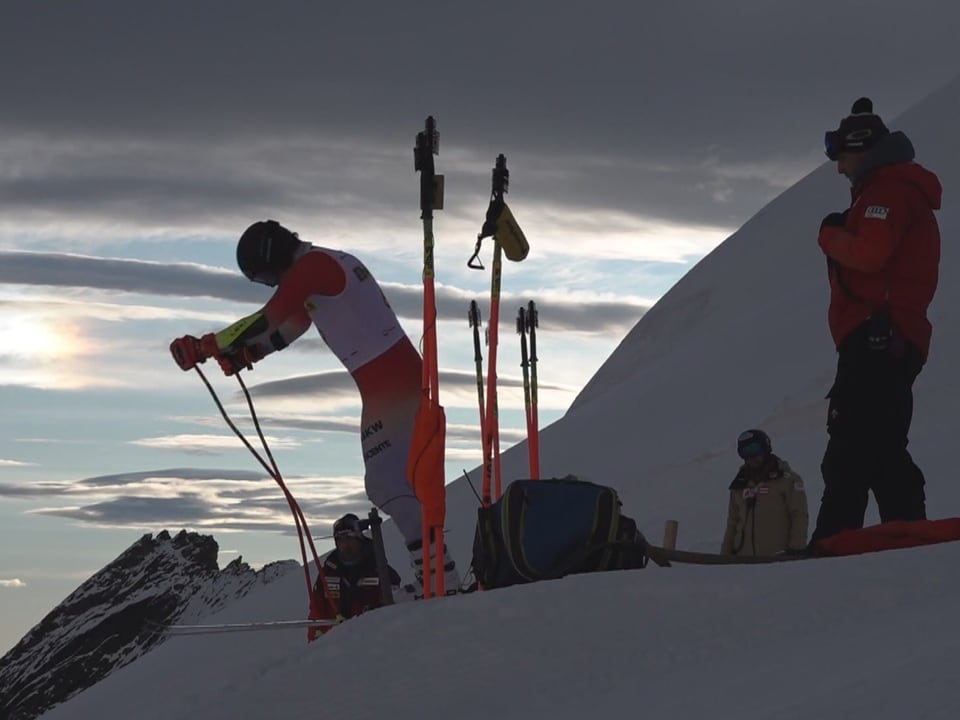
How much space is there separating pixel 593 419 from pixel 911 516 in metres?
10.6

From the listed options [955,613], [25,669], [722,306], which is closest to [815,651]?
[955,613]

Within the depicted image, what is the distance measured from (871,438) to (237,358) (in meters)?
3.05

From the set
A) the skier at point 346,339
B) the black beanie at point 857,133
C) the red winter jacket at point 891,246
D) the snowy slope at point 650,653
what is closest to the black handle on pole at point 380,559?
the skier at point 346,339

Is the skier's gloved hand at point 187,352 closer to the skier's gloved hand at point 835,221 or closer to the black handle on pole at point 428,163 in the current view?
the black handle on pole at point 428,163

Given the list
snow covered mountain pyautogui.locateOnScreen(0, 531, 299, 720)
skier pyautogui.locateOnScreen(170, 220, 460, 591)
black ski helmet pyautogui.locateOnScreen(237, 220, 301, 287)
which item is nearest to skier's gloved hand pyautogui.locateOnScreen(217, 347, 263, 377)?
skier pyautogui.locateOnScreen(170, 220, 460, 591)

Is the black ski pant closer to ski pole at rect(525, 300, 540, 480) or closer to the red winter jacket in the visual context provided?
the red winter jacket

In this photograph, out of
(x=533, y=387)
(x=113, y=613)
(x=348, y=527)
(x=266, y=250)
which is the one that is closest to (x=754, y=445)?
(x=533, y=387)

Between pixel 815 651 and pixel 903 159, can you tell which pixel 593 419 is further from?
pixel 815 651

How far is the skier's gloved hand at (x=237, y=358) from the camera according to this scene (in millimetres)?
6969

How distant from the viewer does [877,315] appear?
5.97m

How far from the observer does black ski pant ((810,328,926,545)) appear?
597 centimetres

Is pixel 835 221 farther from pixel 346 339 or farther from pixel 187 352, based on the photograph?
pixel 187 352

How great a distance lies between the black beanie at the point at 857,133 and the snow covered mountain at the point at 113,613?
64.2 meters

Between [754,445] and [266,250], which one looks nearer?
[266,250]
